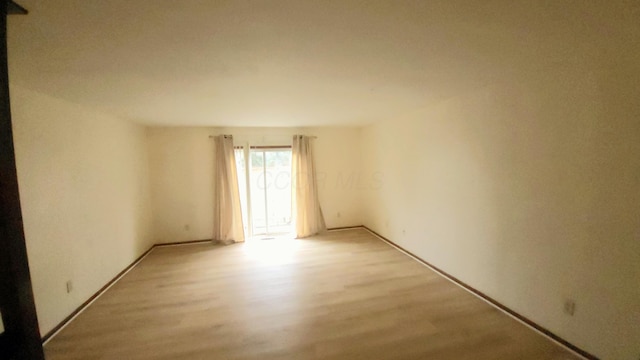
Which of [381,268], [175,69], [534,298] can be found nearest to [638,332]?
[534,298]

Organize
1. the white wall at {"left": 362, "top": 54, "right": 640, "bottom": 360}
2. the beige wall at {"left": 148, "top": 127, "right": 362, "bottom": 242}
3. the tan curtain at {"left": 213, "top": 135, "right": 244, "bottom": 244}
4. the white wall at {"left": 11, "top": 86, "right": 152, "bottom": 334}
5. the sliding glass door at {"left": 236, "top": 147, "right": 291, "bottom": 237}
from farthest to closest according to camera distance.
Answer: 1. the sliding glass door at {"left": 236, "top": 147, "right": 291, "bottom": 237}
2. the tan curtain at {"left": 213, "top": 135, "right": 244, "bottom": 244}
3. the beige wall at {"left": 148, "top": 127, "right": 362, "bottom": 242}
4. the white wall at {"left": 11, "top": 86, "right": 152, "bottom": 334}
5. the white wall at {"left": 362, "top": 54, "right": 640, "bottom": 360}

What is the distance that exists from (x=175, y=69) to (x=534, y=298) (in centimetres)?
329

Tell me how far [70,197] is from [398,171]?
401 centimetres

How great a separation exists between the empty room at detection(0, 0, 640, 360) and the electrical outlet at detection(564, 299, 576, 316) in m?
0.01

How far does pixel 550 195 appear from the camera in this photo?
1.88 m

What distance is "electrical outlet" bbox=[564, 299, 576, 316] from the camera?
1.78 meters

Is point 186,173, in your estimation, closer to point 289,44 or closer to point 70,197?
point 70,197

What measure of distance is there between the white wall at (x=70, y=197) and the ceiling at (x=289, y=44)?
0.32 meters

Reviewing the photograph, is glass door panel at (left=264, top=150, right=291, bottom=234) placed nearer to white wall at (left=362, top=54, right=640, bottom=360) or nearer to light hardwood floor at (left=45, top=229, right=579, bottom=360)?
→ light hardwood floor at (left=45, top=229, right=579, bottom=360)

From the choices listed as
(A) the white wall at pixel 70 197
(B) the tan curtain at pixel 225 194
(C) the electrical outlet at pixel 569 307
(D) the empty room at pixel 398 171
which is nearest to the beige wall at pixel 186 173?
(B) the tan curtain at pixel 225 194

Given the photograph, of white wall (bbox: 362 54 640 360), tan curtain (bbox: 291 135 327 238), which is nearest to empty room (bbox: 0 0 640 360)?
white wall (bbox: 362 54 640 360)

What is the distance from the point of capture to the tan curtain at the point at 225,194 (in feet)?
14.9

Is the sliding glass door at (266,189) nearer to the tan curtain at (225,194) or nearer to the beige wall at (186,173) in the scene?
the tan curtain at (225,194)

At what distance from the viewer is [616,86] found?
151 centimetres
